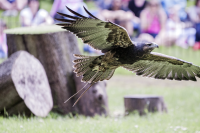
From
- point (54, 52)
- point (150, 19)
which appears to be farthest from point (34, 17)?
point (150, 19)

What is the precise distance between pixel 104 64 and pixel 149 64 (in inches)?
36.7

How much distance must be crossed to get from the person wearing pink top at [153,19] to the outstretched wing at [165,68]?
9395 millimetres

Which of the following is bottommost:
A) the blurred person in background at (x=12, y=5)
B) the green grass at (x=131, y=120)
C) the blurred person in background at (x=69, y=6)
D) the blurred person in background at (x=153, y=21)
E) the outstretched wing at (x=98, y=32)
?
the green grass at (x=131, y=120)

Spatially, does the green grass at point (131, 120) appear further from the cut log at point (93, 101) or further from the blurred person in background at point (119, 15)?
the blurred person in background at point (119, 15)

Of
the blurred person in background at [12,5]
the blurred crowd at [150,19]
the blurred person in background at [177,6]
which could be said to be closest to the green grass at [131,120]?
the blurred crowd at [150,19]

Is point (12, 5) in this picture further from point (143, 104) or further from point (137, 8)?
point (143, 104)

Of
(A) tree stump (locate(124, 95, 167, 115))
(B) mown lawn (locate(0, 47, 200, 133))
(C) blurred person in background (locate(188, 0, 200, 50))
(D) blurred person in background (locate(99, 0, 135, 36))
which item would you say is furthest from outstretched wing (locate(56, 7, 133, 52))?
(C) blurred person in background (locate(188, 0, 200, 50))

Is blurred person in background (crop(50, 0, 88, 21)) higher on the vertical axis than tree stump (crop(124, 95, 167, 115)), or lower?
higher

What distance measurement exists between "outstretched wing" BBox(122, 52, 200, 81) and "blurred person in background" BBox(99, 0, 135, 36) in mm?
8664

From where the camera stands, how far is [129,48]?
12.8 ft

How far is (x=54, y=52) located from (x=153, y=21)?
30.4 feet

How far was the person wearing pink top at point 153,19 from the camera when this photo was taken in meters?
13.9

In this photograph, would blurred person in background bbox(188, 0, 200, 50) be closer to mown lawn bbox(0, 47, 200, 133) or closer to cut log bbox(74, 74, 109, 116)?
mown lawn bbox(0, 47, 200, 133)

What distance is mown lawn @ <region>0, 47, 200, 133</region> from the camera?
13.9 ft
